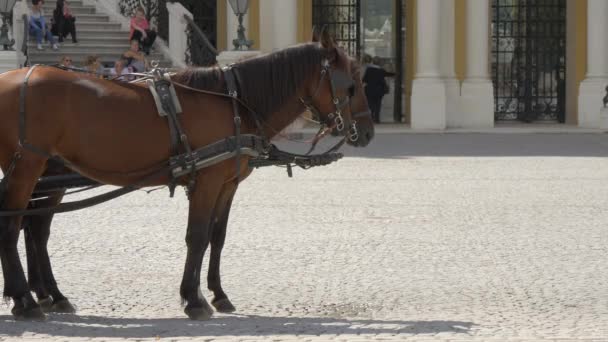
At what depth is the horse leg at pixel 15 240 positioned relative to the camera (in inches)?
307

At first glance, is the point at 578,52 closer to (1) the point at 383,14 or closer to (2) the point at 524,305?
(1) the point at 383,14

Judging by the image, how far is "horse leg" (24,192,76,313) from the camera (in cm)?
825

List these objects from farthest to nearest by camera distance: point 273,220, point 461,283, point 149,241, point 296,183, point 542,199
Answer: point 296,183 < point 542,199 < point 273,220 < point 149,241 < point 461,283

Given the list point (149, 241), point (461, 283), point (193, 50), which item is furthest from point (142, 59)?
point (461, 283)

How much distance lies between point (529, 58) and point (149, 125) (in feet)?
77.8

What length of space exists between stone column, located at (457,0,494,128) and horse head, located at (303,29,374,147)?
20.7 m

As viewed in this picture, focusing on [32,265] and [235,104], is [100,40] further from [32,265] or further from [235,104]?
[235,104]

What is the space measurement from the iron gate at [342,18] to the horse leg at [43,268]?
23041 millimetres

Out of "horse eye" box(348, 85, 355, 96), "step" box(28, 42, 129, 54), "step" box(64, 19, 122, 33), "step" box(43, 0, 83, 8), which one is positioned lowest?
"step" box(28, 42, 129, 54)

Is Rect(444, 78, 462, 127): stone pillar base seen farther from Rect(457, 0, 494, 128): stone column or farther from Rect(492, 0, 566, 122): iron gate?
Rect(492, 0, 566, 122): iron gate

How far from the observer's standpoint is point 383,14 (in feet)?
104

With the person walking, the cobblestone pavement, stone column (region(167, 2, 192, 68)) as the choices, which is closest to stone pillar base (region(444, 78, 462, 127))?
the person walking

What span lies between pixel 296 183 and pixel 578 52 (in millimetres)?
15633

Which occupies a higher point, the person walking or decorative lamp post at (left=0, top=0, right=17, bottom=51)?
decorative lamp post at (left=0, top=0, right=17, bottom=51)
